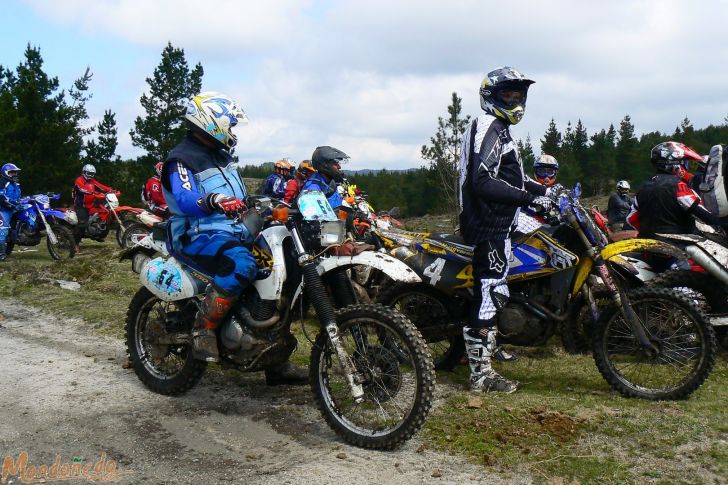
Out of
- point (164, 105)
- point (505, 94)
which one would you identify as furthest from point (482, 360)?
point (164, 105)

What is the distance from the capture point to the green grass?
12.4ft

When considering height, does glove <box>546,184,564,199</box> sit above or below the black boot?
above

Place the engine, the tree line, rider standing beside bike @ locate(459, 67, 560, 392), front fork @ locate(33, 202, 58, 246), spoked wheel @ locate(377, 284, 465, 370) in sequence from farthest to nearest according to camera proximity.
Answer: the tree line < front fork @ locate(33, 202, 58, 246) < spoked wheel @ locate(377, 284, 465, 370) < the engine < rider standing beside bike @ locate(459, 67, 560, 392)

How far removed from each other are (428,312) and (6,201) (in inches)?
472

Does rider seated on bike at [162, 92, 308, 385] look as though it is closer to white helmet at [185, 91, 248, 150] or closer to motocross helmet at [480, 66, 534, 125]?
white helmet at [185, 91, 248, 150]

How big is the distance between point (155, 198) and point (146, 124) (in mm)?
28817

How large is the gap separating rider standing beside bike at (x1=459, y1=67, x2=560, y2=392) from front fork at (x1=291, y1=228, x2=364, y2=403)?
1.42 meters

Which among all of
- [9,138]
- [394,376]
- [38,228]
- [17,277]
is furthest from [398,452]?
[9,138]

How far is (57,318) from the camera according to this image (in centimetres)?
800

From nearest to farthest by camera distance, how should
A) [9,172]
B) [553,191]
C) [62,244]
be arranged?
[553,191]
[9,172]
[62,244]

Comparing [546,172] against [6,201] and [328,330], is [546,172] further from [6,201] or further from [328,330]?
[6,201]

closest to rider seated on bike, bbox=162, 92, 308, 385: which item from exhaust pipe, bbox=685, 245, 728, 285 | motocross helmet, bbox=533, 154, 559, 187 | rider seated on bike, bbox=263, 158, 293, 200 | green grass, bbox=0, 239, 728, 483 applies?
green grass, bbox=0, 239, 728, 483

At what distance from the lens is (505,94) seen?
517 cm

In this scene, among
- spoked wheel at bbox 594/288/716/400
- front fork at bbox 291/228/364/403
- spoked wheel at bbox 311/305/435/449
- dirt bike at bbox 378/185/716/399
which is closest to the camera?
spoked wheel at bbox 311/305/435/449
